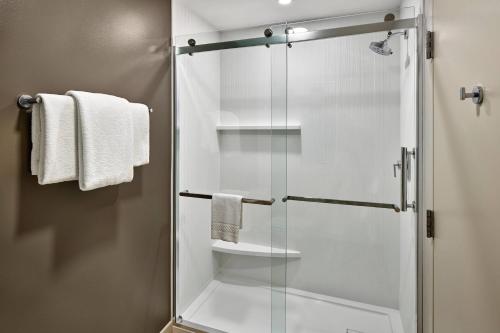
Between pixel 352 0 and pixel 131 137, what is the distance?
70.5 inches

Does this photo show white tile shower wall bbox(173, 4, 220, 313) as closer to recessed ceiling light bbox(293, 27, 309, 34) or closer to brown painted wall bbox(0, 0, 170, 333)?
brown painted wall bbox(0, 0, 170, 333)

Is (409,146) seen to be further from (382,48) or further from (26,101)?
(26,101)

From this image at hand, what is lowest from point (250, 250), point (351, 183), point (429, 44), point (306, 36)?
point (250, 250)

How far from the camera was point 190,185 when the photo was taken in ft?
6.64

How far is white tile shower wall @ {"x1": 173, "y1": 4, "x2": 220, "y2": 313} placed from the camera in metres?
1.94

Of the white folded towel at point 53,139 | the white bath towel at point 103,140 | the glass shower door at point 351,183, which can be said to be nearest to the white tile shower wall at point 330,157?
the glass shower door at point 351,183

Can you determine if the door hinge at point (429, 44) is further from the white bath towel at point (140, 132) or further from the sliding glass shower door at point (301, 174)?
the white bath towel at point (140, 132)

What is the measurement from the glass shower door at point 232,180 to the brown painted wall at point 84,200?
14 cm

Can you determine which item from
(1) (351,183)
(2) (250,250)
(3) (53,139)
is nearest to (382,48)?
(1) (351,183)

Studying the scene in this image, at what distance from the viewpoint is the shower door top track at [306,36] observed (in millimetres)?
1532

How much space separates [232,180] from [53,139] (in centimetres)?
105

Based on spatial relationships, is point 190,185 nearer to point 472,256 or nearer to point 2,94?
point 2,94

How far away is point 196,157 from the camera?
2010 mm

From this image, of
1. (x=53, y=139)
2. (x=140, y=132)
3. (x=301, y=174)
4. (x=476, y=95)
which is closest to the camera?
(x=476, y=95)
